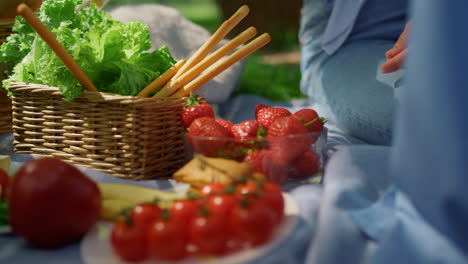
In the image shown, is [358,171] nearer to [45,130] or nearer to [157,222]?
[157,222]

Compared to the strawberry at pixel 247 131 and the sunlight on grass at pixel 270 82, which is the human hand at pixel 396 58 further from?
the sunlight on grass at pixel 270 82

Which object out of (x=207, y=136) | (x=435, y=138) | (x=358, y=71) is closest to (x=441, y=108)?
(x=435, y=138)

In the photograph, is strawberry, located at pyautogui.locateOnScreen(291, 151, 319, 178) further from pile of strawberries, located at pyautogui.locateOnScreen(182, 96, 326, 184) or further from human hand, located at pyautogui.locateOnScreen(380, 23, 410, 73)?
human hand, located at pyautogui.locateOnScreen(380, 23, 410, 73)

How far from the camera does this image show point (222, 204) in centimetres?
79

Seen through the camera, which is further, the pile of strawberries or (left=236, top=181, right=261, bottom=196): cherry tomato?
the pile of strawberries

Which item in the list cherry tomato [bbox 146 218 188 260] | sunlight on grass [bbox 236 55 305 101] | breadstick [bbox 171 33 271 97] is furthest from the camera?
sunlight on grass [bbox 236 55 305 101]

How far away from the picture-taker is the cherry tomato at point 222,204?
2.56 feet

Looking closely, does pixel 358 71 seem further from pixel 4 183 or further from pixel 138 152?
pixel 4 183

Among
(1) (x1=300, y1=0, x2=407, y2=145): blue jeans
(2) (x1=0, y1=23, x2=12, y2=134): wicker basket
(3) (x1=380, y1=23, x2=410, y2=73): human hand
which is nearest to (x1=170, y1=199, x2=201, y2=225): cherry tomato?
(3) (x1=380, y1=23, x2=410, y2=73): human hand

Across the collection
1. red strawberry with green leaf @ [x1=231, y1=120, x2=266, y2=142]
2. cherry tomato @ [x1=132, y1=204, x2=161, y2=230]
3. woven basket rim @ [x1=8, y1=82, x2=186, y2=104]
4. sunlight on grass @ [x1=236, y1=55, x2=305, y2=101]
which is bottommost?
sunlight on grass @ [x1=236, y1=55, x2=305, y2=101]

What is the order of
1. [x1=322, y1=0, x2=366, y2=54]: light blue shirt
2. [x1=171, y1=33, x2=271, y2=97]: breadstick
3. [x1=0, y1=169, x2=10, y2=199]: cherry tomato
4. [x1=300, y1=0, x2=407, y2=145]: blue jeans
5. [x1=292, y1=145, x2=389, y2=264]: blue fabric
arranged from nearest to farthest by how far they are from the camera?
[x1=292, y1=145, x2=389, y2=264]: blue fabric
[x1=0, y1=169, x2=10, y2=199]: cherry tomato
[x1=171, y1=33, x2=271, y2=97]: breadstick
[x1=300, y1=0, x2=407, y2=145]: blue jeans
[x1=322, y1=0, x2=366, y2=54]: light blue shirt

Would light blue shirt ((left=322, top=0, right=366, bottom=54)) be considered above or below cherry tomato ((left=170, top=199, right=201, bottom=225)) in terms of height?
below

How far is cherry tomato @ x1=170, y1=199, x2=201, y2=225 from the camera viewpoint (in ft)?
2.57

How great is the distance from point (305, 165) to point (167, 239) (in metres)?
0.45
